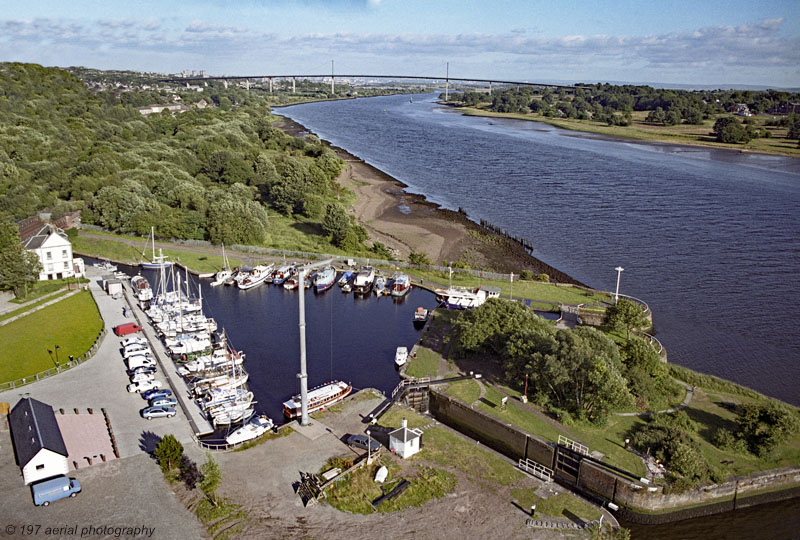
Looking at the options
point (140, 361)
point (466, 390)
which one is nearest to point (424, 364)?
point (466, 390)

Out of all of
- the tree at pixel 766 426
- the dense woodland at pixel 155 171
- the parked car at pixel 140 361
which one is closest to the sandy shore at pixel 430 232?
the dense woodland at pixel 155 171

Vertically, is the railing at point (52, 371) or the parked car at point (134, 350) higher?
the parked car at point (134, 350)

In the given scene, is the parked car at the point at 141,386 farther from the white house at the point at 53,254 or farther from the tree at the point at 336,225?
the tree at the point at 336,225

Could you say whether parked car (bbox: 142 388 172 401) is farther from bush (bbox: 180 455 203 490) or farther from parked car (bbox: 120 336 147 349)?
bush (bbox: 180 455 203 490)

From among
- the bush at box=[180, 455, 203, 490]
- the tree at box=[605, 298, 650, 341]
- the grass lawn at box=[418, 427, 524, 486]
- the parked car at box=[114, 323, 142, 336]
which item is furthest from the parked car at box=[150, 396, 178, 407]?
the tree at box=[605, 298, 650, 341]

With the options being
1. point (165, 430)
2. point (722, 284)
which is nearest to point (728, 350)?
point (722, 284)

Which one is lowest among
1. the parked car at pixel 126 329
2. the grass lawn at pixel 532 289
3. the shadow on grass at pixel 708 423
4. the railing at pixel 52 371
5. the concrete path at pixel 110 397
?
the concrete path at pixel 110 397

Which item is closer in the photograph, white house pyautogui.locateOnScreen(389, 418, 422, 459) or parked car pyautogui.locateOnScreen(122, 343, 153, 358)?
white house pyautogui.locateOnScreen(389, 418, 422, 459)
